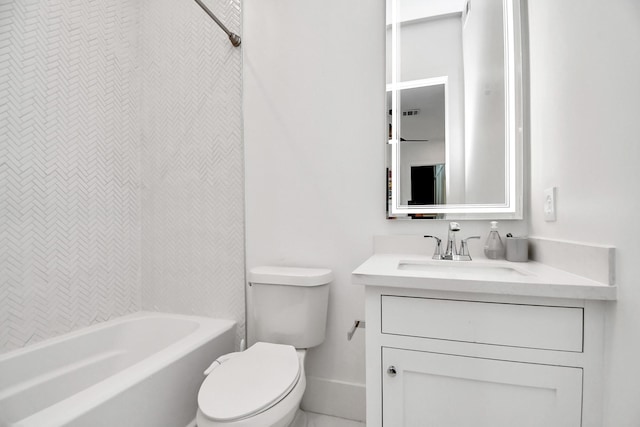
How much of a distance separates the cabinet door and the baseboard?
0.63 m

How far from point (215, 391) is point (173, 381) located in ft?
1.07

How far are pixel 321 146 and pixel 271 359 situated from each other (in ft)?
3.38

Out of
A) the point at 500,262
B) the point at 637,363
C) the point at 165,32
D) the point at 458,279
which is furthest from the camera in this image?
the point at 165,32

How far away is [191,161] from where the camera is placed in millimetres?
1724

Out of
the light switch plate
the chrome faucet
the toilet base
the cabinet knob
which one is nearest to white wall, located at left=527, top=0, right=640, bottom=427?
the light switch plate

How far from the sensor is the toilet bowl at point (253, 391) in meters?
0.87

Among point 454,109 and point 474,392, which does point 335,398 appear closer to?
point 474,392

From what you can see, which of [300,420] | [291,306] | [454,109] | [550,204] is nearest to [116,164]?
[291,306]

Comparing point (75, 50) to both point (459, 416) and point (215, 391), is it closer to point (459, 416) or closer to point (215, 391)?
point (215, 391)

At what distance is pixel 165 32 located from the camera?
1768mm

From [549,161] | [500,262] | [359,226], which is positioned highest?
[549,161]

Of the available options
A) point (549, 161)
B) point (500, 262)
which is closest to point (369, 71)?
point (549, 161)

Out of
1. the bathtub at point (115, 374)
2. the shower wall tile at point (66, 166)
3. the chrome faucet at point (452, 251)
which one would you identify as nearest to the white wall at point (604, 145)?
the chrome faucet at point (452, 251)

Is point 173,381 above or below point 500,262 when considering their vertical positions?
below
